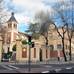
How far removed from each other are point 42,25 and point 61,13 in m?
11.9

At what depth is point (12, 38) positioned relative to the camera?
408ft

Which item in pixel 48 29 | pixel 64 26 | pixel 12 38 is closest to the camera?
pixel 64 26

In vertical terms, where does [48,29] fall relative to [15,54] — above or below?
above

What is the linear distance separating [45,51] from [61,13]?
9.28 m

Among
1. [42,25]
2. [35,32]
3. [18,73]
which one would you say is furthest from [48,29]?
[18,73]

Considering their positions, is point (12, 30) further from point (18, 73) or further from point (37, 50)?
point (18, 73)

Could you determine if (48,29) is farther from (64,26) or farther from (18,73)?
(18,73)

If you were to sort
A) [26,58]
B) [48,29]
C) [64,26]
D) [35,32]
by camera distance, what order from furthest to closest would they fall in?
[35,32] < [48,29] < [64,26] < [26,58]

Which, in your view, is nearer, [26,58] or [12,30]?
[26,58]

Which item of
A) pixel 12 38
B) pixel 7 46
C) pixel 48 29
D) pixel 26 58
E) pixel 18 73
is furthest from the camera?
pixel 12 38

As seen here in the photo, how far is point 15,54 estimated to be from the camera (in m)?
56.2

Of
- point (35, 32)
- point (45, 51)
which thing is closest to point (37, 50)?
point (45, 51)

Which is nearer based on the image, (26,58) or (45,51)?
(26,58)

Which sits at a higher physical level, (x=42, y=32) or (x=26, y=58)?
(x=42, y=32)
